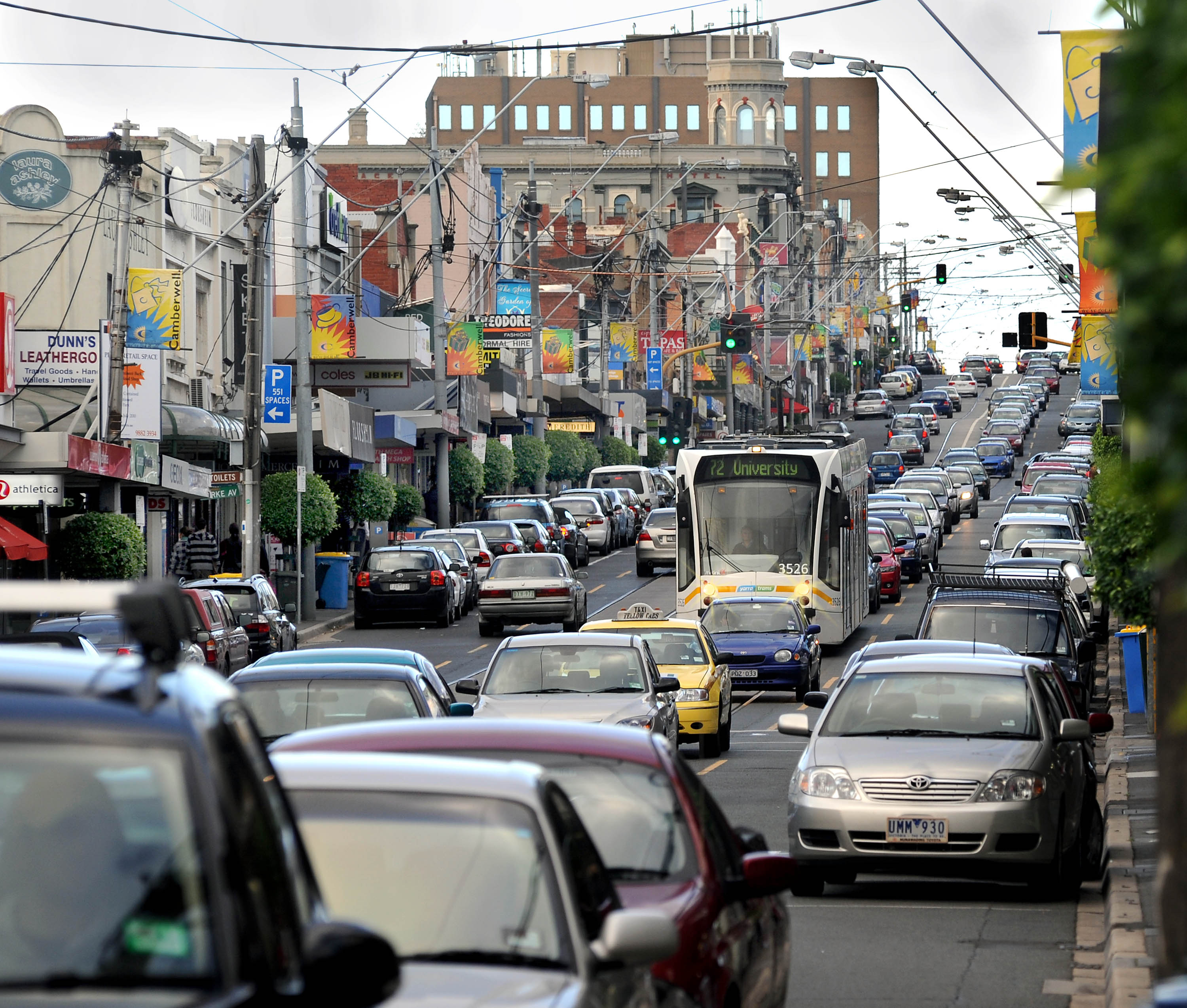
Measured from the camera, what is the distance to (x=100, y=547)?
3516 cm

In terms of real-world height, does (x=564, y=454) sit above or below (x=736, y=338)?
below

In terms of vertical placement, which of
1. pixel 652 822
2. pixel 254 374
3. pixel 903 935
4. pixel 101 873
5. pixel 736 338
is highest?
pixel 736 338

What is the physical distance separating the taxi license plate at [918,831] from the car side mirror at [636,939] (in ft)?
25.6

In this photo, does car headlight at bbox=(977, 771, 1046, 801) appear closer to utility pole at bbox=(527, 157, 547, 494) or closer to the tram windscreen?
the tram windscreen

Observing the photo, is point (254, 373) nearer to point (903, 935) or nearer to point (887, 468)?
point (903, 935)

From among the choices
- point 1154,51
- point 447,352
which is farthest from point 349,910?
point 447,352

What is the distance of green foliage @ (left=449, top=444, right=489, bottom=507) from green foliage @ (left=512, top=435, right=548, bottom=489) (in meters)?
7.06

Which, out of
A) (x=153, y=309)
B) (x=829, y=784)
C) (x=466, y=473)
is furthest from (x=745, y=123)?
(x=829, y=784)

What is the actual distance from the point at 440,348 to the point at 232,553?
11.4 metres

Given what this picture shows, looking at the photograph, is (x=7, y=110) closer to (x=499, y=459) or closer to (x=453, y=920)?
(x=499, y=459)

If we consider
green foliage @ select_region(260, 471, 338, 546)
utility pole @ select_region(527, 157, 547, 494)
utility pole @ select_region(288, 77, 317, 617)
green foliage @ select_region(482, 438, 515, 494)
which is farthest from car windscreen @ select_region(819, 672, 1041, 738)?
green foliage @ select_region(482, 438, 515, 494)

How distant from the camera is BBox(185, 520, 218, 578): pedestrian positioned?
4347cm

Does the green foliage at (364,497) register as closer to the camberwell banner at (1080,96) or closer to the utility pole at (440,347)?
the utility pole at (440,347)

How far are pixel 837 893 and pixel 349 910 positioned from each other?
335 inches
